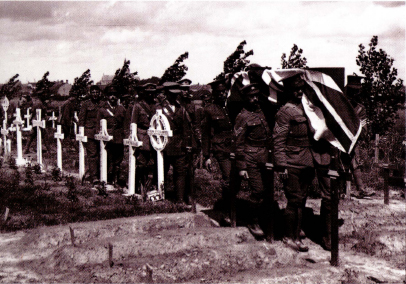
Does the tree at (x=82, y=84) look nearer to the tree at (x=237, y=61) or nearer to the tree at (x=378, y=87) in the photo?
the tree at (x=237, y=61)

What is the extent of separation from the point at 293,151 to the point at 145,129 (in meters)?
4.01

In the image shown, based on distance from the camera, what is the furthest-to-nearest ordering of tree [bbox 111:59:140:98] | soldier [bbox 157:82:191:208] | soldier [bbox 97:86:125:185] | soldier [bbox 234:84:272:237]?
tree [bbox 111:59:140:98] < soldier [bbox 97:86:125:185] < soldier [bbox 157:82:191:208] < soldier [bbox 234:84:272:237]

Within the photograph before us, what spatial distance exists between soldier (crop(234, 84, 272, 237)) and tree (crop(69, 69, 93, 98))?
11976 mm

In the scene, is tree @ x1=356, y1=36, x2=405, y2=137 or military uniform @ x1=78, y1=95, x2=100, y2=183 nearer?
military uniform @ x1=78, y1=95, x2=100, y2=183

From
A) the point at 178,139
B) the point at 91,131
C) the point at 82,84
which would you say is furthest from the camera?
the point at 82,84

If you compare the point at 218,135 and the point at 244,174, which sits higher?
the point at 218,135

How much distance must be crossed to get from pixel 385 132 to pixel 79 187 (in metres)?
8.14

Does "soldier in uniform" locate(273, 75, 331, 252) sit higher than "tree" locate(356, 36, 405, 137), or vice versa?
"tree" locate(356, 36, 405, 137)

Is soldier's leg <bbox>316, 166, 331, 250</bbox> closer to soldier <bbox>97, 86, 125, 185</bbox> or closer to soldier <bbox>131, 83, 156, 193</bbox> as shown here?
soldier <bbox>131, 83, 156, 193</bbox>

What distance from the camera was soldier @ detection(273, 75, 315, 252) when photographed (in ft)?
21.8

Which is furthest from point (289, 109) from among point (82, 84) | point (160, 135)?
point (82, 84)

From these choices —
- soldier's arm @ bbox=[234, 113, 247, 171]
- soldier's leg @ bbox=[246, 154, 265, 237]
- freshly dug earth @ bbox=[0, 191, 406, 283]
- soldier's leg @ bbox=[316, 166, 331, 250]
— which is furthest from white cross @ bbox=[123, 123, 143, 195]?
soldier's leg @ bbox=[316, 166, 331, 250]

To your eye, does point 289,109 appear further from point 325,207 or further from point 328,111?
point 325,207

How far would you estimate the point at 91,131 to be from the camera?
37.3ft
